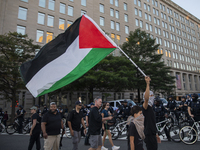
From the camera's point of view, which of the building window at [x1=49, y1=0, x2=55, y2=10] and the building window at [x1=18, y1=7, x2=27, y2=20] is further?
the building window at [x1=49, y1=0, x2=55, y2=10]

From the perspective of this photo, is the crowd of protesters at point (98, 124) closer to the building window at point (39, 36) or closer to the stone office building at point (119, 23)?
the stone office building at point (119, 23)

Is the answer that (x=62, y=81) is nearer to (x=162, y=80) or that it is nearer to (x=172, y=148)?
(x=172, y=148)

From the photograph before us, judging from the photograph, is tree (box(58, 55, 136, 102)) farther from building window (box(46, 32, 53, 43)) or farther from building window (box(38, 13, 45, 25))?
building window (box(38, 13, 45, 25))

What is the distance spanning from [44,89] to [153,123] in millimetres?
3376

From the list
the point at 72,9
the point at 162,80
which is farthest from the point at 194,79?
the point at 72,9

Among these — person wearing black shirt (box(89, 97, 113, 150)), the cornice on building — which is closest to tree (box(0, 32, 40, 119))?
person wearing black shirt (box(89, 97, 113, 150))

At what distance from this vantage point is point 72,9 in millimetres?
30672

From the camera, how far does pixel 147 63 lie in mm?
27609

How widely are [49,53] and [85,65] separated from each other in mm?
1389

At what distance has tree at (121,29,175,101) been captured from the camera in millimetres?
26312

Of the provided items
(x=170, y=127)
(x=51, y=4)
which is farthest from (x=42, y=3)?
(x=170, y=127)

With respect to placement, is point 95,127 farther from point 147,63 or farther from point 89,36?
point 147,63

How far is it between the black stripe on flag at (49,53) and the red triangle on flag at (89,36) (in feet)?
0.63

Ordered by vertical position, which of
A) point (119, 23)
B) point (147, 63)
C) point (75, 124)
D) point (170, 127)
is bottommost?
point (170, 127)
